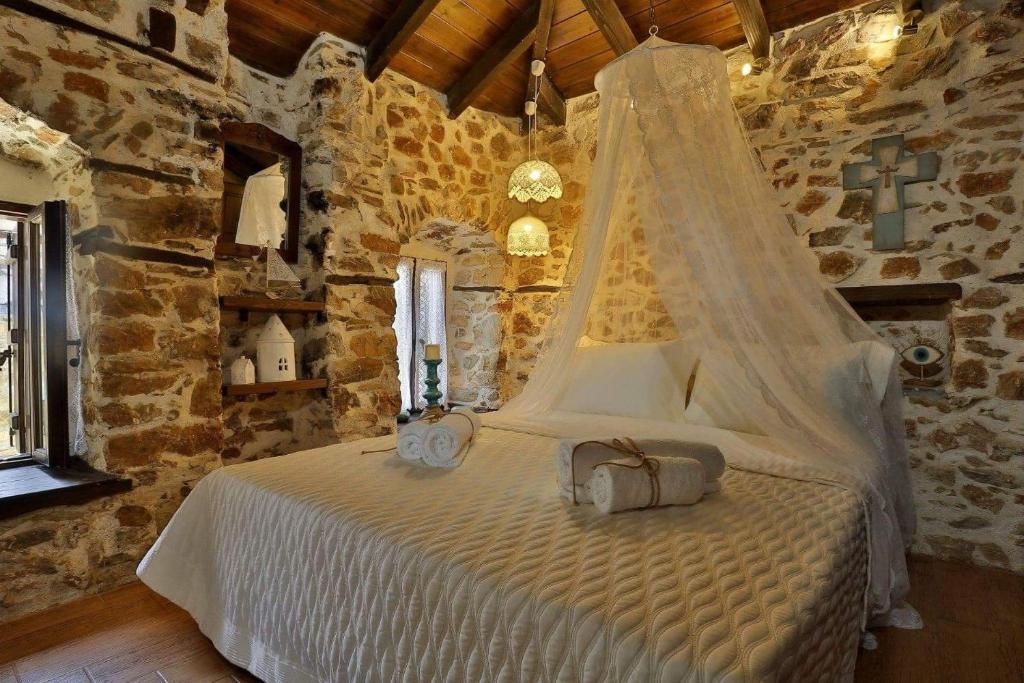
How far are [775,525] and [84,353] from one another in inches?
108

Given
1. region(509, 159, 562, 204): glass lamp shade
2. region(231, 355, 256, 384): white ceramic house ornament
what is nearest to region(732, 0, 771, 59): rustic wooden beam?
region(509, 159, 562, 204): glass lamp shade

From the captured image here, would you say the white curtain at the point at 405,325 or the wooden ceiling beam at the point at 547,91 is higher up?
the wooden ceiling beam at the point at 547,91

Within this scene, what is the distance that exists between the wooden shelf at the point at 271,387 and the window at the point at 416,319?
108 centimetres


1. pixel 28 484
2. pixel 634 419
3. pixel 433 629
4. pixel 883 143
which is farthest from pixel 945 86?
pixel 28 484

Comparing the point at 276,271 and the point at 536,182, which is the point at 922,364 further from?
the point at 276,271

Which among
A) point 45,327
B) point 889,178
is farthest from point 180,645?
point 889,178

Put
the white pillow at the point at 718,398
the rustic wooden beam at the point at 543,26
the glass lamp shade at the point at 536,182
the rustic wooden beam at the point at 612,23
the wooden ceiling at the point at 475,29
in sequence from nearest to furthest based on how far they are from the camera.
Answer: the white pillow at the point at 718,398
the wooden ceiling at the point at 475,29
the rustic wooden beam at the point at 612,23
the rustic wooden beam at the point at 543,26
the glass lamp shade at the point at 536,182

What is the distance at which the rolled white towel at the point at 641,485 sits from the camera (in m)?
1.33

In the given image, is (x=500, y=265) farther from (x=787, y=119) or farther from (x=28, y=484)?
(x=28, y=484)

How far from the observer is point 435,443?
1.82 m

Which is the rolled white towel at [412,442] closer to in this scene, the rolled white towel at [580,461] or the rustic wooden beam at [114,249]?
the rolled white towel at [580,461]

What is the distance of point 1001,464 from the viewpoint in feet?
8.26

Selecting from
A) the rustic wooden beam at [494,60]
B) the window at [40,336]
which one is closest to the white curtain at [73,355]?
the window at [40,336]

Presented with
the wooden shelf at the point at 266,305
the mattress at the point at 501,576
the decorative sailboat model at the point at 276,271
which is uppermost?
the decorative sailboat model at the point at 276,271
